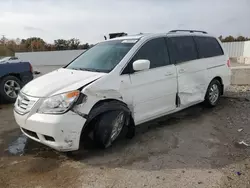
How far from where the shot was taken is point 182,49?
16.3 feet

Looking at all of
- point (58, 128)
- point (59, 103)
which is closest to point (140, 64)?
point (59, 103)

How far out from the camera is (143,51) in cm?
429

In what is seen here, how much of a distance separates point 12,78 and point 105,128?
→ 202 inches

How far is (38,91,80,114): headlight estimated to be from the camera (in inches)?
130

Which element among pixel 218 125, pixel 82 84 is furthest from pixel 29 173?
pixel 218 125

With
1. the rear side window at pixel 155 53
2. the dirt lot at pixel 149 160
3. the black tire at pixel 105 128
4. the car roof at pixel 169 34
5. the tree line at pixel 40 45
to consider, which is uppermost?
the tree line at pixel 40 45

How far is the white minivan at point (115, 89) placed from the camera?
3344 millimetres

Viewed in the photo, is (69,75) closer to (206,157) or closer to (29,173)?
(29,173)

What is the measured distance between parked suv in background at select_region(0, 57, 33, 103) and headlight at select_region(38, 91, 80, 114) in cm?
463

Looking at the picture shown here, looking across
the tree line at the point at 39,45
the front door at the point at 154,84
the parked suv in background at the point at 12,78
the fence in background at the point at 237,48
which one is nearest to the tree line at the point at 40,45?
the tree line at the point at 39,45

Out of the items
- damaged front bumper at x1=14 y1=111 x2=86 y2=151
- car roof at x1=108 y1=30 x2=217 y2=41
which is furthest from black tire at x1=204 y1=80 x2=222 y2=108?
damaged front bumper at x1=14 y1=111 x2=86 y2=151

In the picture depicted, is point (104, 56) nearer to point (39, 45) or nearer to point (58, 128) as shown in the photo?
point (58, 128)

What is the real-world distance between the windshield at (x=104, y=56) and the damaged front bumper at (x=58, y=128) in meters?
1.01

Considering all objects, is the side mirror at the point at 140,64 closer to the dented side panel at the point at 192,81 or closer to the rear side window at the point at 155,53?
the rear side window at the point at 155,53
